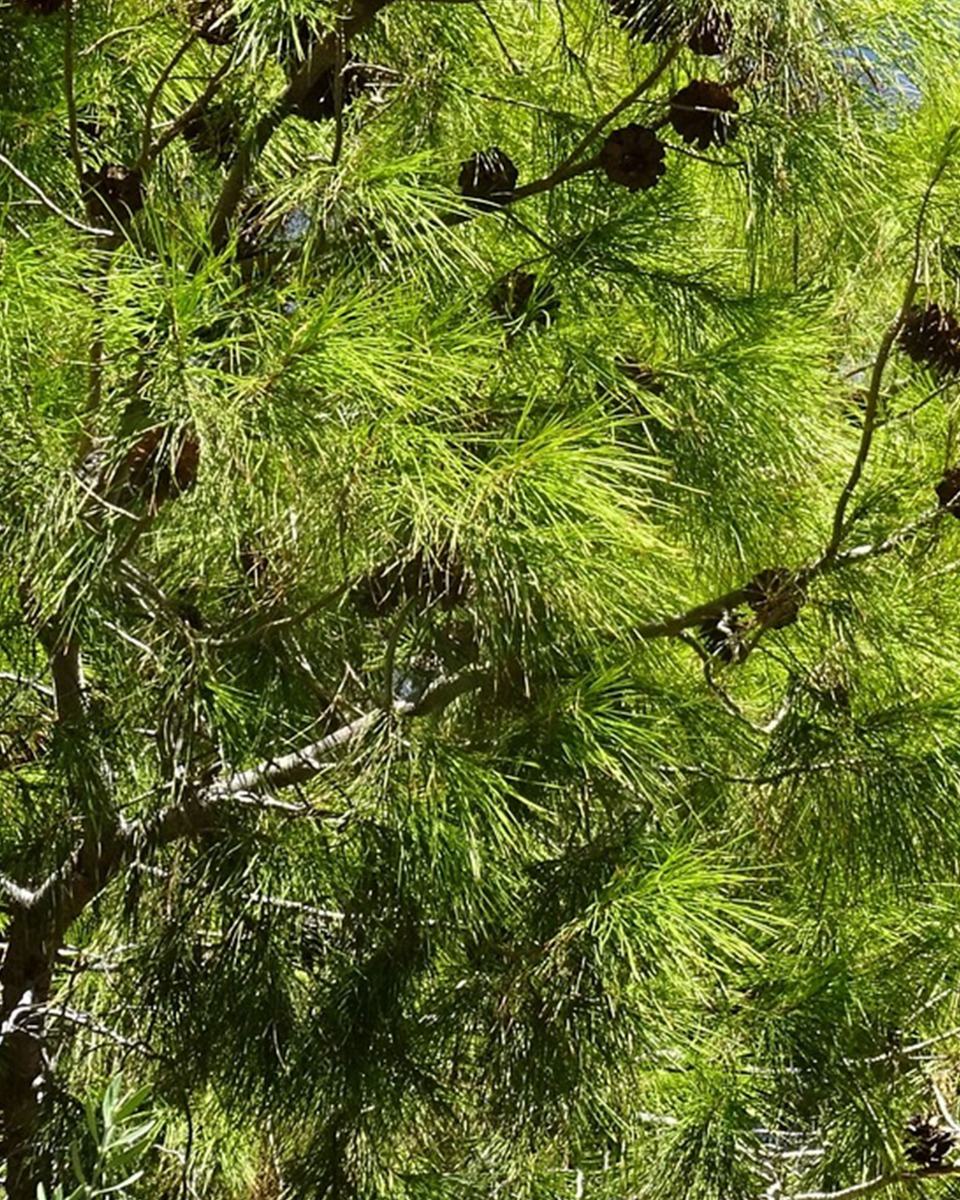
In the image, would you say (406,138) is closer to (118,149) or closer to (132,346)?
(118,149)

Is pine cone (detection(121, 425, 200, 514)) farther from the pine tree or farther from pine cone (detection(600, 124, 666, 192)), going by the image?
pine cone (detection(600, 124, 666, 192))

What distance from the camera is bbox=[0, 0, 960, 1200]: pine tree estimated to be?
0.76m

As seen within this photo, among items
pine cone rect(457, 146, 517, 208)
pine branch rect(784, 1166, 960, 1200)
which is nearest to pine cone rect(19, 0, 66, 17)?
pine cone rect(457, 146, 517, 208)

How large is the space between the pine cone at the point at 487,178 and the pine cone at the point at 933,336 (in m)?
0.26

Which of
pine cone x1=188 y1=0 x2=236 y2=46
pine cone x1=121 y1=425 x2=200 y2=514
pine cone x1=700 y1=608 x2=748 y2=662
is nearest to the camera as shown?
pine cone x1=121 y1=425 x2=200 y2=514

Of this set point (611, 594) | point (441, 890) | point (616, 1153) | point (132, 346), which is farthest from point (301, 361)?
point (616, 1153)

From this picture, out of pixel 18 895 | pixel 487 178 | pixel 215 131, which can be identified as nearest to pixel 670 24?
pixel 487 178

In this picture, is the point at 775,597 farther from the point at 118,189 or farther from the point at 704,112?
the point at 118,189

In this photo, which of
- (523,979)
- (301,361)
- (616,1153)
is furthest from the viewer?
(616,1153)

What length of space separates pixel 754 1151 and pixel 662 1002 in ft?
0.61

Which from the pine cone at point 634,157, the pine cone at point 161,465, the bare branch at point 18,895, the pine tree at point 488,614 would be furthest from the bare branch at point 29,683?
the pine cone at point 634,157

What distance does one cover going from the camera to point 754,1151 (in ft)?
3.31

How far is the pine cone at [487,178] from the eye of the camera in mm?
981

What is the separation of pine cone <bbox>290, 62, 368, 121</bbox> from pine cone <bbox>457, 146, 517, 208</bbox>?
0.08 metres
